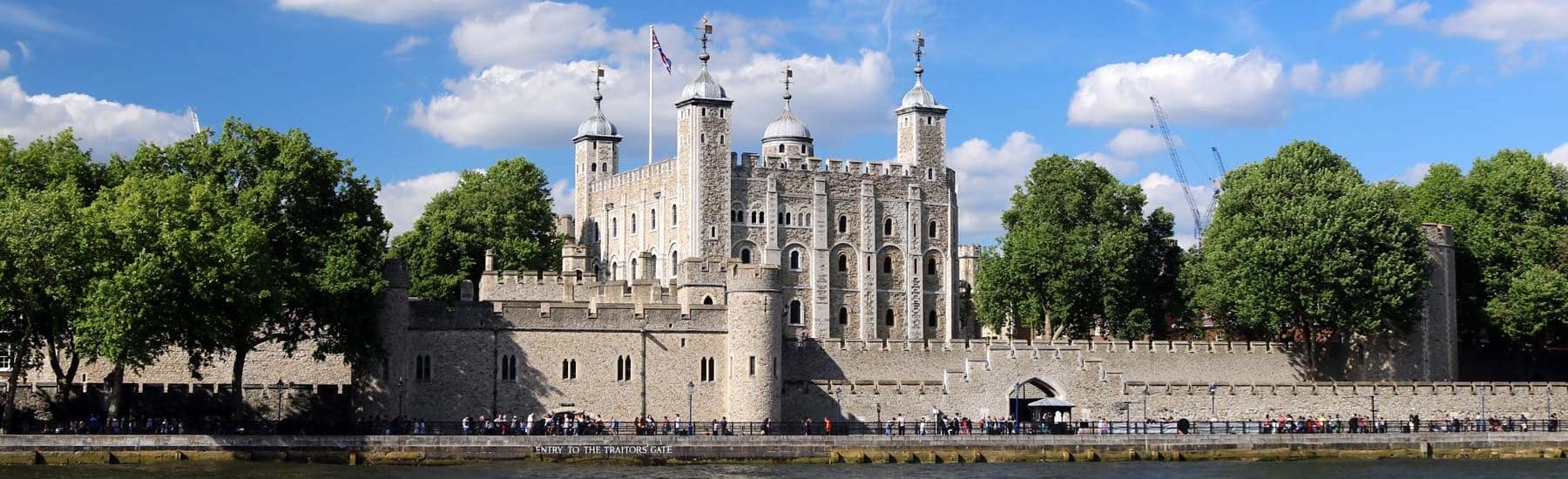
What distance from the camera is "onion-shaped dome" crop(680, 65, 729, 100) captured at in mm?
82688

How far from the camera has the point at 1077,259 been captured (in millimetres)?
74688

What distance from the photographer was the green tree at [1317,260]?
66625mm

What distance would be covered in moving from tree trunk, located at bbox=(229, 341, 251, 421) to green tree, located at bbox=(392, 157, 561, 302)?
1676 centimetres

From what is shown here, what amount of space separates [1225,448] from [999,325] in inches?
867

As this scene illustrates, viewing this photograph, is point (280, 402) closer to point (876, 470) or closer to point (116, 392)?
point (116, 392)

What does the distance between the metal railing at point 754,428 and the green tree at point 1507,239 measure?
993 centimetres

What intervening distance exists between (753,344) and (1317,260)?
19.6 m

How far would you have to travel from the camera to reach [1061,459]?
55.3m

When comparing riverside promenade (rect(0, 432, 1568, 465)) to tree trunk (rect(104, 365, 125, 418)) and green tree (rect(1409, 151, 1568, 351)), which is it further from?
green tree (rect(1409, 151, 1568, 351))

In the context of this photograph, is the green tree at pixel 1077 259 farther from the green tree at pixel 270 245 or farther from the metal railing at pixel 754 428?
the green tree at pixel 270 245

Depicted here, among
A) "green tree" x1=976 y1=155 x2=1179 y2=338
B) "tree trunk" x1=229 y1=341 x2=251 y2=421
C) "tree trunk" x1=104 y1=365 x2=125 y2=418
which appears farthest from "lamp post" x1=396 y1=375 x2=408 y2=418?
"green tree" x1=976 y1=155 x2=1179 y2=338

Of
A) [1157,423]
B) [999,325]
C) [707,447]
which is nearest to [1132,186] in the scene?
[999,325]

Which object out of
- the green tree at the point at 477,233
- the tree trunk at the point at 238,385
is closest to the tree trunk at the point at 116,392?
the tree trunk at the point at 238,385

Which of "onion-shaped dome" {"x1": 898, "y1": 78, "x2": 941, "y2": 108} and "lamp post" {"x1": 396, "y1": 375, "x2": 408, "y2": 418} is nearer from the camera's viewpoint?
"lamp post" {"x1": 396, "y1": 375, "x2": 408, "y2": 418}
